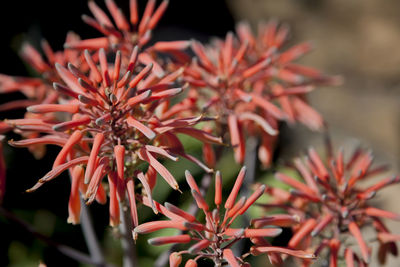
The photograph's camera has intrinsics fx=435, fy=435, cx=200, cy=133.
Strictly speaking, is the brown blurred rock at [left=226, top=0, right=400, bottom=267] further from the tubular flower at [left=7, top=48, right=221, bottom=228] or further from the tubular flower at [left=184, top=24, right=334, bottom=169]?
the tubular flower at [left=7, top=48, right=221, bottom=228]

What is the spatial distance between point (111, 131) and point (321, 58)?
3.37 metres

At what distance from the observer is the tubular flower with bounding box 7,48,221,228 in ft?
3.44

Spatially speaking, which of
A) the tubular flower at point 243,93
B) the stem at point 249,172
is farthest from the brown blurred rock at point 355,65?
the tubular flower at point 243,93

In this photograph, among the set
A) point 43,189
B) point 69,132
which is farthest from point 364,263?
point 43,189

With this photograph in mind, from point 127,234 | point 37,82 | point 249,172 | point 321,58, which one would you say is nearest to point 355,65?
point 321,58

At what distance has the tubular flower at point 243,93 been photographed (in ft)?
4.76

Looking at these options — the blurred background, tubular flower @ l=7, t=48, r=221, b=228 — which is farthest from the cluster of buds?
the blurred background

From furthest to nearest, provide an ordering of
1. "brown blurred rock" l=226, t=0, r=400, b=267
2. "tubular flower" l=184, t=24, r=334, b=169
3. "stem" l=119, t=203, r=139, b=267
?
"brown blurred rock" l=226, t=0, r=400, b=267
"tubular flower" l=184, t=24, r=334, b=169
"stem" l=119, t=203, r=139, b=267

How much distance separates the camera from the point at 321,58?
4.12 m

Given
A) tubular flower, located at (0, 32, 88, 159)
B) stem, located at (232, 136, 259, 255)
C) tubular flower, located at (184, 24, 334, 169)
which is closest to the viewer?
tubular flower, located at (184, 24, 334, 169)

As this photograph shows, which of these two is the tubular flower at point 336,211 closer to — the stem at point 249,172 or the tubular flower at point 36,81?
the stem at point 249,172

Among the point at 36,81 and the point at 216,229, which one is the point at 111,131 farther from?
the point at 36,81

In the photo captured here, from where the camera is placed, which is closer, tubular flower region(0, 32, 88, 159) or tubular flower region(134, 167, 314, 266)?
tubular flower region(134, 167, 314, 266)

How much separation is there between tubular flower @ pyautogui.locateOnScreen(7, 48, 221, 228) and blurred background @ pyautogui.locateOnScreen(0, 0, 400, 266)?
149 centimetres
